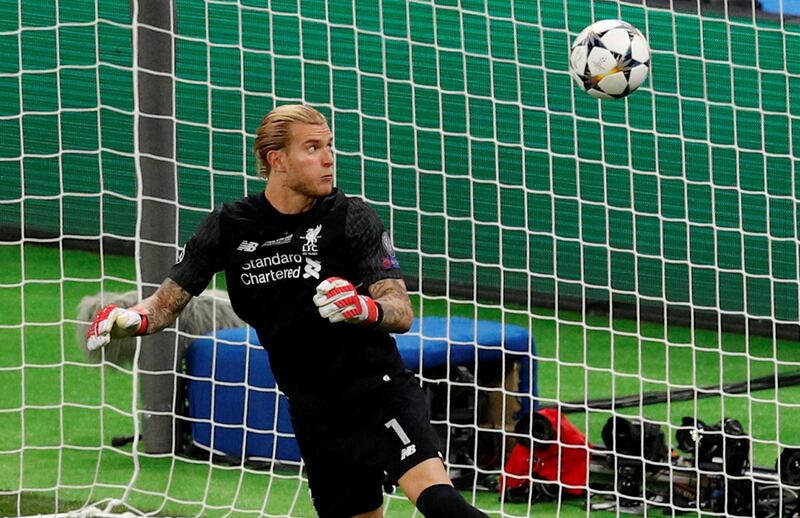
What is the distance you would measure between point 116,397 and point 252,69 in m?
2.87

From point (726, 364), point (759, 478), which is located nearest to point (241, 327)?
point (759, 478)

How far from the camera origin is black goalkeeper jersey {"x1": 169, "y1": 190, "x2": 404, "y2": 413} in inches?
183

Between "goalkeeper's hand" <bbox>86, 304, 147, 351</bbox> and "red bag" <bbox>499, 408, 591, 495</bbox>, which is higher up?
"goalkeeper's hand" <bbox>86, 304, 147, 351</bbox>

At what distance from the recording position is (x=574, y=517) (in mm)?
6535

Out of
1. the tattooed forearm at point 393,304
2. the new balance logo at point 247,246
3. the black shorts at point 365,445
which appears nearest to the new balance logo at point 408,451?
Answer: the black shorts at point 365,445

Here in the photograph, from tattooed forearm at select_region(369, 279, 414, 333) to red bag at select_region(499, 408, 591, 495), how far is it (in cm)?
232

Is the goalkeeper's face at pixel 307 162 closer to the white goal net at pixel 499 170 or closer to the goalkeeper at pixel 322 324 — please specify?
the goalkeeper at pixel 322 324

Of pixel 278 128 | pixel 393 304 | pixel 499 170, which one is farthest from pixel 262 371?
pixel 499 170

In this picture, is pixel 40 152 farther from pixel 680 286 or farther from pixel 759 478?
pixel 759 478

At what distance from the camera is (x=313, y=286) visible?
15.2 feet

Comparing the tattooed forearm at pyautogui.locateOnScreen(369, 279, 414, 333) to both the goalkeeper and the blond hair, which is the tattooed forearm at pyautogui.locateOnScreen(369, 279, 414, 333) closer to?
the goalkeeper

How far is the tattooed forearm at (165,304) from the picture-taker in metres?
4.78

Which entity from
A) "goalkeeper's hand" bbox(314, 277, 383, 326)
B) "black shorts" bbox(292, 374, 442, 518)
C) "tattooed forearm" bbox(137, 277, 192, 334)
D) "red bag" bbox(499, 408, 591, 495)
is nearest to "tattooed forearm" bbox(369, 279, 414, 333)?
"goalkeeper's hand" bbox(314, 277, 383, 326)

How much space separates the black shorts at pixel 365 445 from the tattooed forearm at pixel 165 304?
523 mm
